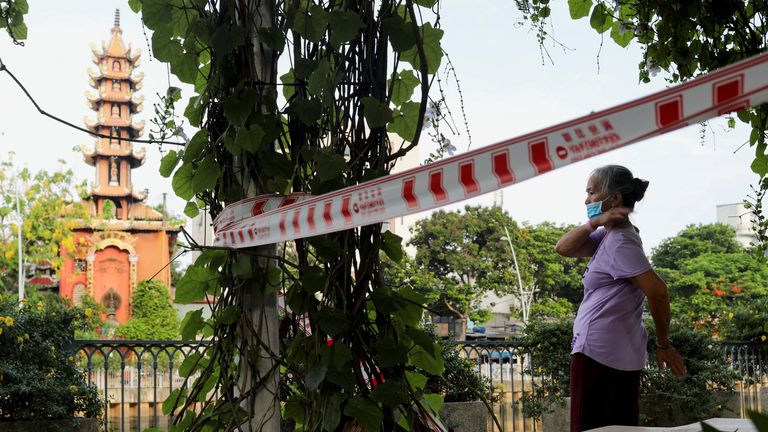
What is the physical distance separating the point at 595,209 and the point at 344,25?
1176 mm

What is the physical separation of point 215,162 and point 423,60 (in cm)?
55

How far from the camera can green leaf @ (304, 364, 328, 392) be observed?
1624mm

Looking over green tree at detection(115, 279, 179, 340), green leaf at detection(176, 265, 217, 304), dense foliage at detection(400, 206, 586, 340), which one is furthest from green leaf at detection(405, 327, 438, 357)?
green tree at detection(115, 279, 179, 340)

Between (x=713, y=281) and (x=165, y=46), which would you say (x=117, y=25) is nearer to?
(x=713, y=281)

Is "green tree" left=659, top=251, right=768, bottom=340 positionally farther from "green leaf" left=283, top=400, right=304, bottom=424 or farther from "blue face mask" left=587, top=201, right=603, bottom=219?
"green leaf" left=283, top=400, right=304, bottom=424

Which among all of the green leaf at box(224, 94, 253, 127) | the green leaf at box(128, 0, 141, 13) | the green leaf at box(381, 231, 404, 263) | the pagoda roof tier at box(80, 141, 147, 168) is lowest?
the green leaf at box(381, 231, 404, 263)

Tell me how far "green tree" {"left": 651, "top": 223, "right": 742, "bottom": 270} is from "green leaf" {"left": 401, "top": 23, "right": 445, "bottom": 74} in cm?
3756

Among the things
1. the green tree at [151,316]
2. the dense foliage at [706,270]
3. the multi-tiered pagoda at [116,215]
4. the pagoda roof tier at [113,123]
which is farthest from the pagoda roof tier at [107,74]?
the dense foliage at [706,270]

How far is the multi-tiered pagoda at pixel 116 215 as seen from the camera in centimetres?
3300

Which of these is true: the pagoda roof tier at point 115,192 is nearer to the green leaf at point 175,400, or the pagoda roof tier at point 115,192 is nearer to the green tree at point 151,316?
the green tree at point 151,316

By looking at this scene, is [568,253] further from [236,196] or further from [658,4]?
[236,196]

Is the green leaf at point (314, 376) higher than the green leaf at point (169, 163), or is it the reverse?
the green leaf at point (169, 163)

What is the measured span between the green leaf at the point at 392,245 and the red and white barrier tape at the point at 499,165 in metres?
0.21

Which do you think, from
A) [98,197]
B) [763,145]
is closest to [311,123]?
[763,145]
